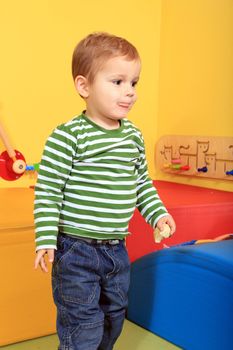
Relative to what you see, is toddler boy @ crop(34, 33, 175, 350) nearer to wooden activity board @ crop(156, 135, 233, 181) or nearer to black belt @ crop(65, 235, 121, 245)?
black belt @ crop(65, 235, 121, 245)

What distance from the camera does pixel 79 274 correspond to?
876 mm

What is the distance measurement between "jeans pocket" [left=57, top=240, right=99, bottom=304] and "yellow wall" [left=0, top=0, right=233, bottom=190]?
0.86 meters

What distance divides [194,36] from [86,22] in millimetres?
441

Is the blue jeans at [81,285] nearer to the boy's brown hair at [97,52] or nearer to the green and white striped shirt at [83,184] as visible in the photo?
the green and white striped shirt at [83,184]

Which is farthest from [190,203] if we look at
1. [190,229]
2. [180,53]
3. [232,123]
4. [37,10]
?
[37,10]

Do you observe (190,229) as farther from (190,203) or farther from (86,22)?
(86,22)

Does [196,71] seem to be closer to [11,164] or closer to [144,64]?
[144,64]

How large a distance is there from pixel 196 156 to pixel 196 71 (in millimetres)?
346

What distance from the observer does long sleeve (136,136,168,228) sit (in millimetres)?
982

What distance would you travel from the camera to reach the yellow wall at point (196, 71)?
1773 mm

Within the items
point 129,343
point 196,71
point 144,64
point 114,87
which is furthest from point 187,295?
point 144,64

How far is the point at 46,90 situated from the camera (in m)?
1.76

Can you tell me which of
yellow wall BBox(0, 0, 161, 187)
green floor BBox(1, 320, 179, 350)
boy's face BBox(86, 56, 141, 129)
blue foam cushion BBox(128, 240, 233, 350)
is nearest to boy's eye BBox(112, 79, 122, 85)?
boy's face BBox(86, 56, 141, 129)

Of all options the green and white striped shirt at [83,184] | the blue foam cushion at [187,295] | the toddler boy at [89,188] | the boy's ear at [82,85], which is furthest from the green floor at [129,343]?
the boy's ear at [82,85]
